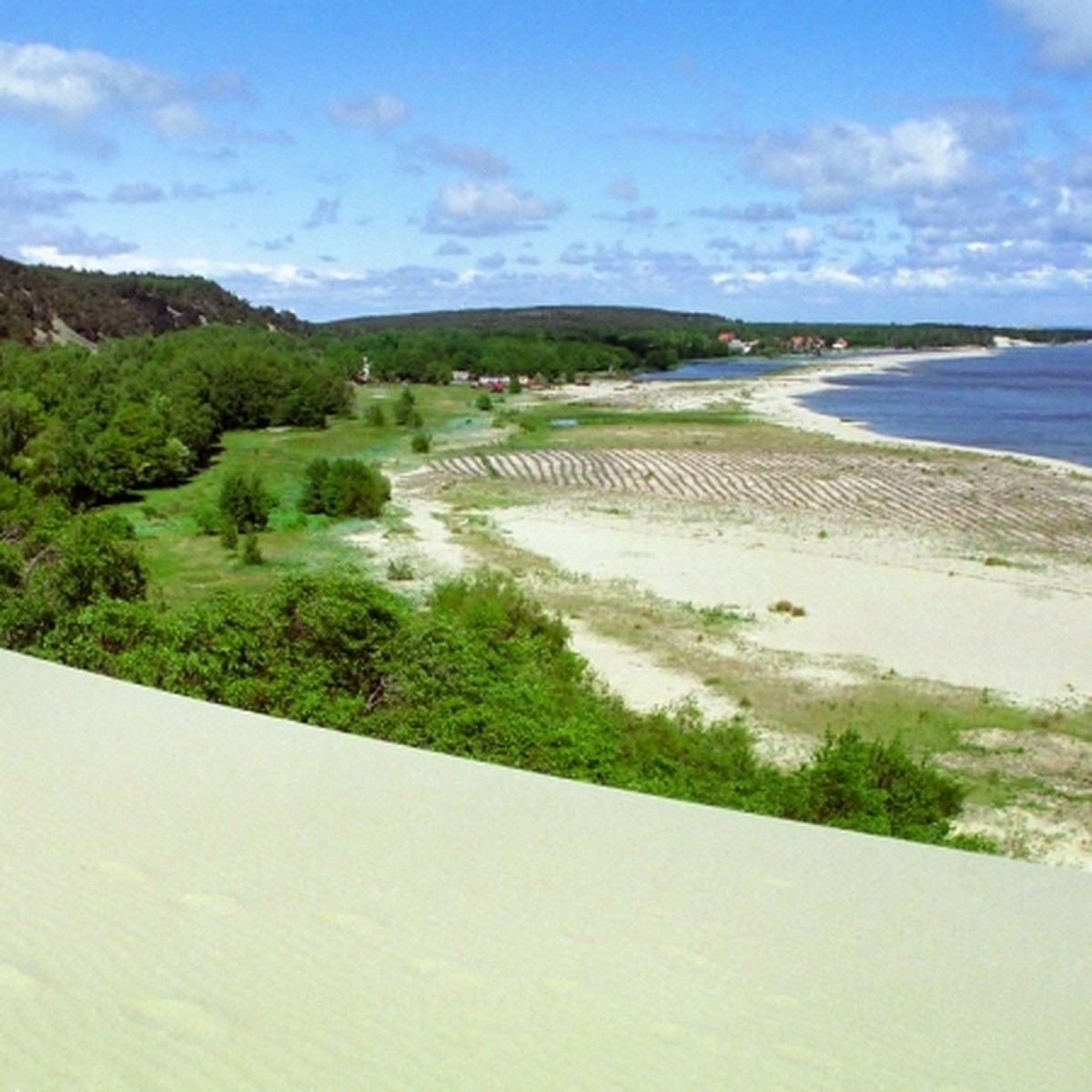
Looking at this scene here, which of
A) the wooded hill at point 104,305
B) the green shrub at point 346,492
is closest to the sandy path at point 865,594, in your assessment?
the green shrub at point 346,492

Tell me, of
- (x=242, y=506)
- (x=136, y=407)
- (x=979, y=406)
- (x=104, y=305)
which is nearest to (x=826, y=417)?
(x=979, y=406)

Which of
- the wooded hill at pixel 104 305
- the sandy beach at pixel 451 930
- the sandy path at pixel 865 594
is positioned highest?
the wooded hill at pixel 104 305

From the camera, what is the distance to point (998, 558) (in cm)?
3556

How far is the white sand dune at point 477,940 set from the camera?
4.49m

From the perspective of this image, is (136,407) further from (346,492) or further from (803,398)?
(803,398)

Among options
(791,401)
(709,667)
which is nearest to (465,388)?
(791,401)

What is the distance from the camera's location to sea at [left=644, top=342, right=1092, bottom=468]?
219ft

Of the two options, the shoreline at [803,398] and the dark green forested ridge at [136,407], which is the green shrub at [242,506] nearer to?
the dark green forested ridge at [136,407]

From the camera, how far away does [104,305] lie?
4936 inches

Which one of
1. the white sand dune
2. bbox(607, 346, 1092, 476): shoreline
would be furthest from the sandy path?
bbox(607, 346, 1092, 476): shoreline

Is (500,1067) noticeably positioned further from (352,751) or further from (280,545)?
(280,545)

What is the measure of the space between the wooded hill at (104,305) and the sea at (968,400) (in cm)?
5733

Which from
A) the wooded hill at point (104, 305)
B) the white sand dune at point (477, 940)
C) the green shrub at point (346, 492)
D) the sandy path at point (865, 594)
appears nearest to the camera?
the white sand dune at point (477, 940)

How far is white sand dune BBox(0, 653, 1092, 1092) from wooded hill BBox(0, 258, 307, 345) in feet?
311
